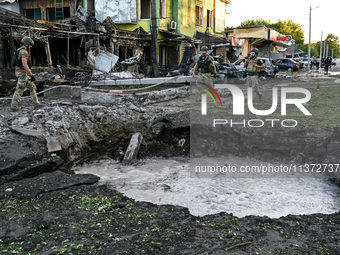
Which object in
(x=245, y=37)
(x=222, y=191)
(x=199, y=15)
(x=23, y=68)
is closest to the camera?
(x=222, y=191)

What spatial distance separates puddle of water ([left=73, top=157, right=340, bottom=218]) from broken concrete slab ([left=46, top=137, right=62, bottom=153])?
0.62m

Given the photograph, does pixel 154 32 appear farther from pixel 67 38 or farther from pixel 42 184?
pixel 42 184

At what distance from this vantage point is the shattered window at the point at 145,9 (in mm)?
22109

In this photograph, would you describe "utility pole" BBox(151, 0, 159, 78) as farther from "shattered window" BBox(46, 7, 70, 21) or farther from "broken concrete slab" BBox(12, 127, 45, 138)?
"shattered window" BBox(46, 7, 70, 21)

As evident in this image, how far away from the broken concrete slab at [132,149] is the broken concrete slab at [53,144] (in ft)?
4.71

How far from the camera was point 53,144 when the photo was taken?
6.07m

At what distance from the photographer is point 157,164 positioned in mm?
6750

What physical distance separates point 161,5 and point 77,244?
21265 millimetres

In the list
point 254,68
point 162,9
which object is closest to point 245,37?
point 162,9

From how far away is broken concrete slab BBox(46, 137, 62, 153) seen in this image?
235 inches

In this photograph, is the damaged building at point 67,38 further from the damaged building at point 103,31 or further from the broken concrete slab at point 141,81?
the broken concrete slab at point 141,81

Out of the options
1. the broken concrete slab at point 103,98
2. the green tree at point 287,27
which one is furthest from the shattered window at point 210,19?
the green tree at point 287,27

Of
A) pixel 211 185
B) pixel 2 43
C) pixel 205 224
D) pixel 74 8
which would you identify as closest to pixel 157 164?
pixel 211 185

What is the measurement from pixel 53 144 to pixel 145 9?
60.2 feet
